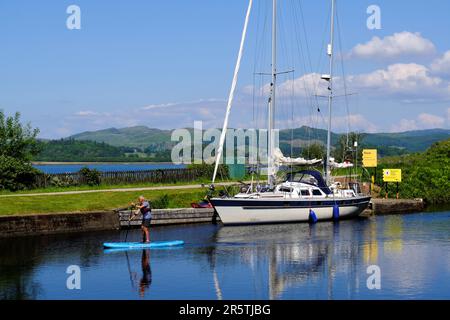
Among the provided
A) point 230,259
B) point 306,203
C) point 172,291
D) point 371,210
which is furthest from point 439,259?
point 371,210

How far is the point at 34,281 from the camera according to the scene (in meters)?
35.7

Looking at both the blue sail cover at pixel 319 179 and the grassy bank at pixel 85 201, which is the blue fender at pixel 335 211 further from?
the grassy bank at pixel 85 201

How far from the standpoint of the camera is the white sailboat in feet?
189

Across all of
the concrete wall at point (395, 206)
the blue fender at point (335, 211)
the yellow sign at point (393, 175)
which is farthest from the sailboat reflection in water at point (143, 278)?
the yellow sign at point (393, 175)

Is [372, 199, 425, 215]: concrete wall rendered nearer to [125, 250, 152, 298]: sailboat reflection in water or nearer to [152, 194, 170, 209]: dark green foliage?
[152, 194, 170, 209]: dark green foliage

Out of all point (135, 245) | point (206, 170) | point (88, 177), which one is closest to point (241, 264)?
point (135, 245)

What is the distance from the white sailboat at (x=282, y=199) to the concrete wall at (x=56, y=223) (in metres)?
8.20

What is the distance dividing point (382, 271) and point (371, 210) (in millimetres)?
33763

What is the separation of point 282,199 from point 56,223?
58.0 ft

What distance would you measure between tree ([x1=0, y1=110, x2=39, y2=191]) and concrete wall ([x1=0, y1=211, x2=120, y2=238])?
14.9m

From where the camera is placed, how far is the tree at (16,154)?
66.4 m

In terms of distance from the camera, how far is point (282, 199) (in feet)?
193
